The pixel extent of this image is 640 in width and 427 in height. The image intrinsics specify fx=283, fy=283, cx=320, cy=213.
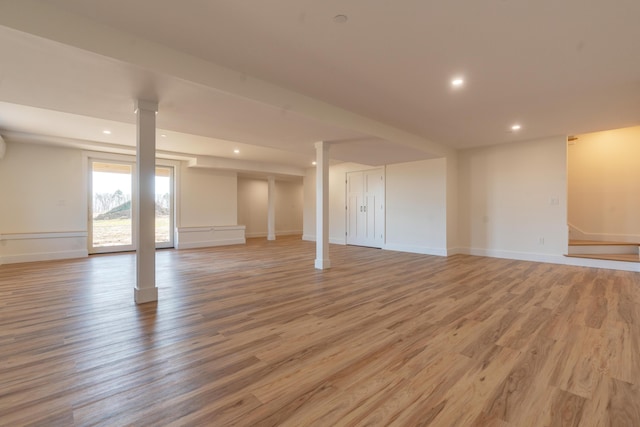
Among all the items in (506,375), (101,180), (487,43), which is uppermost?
(487,43)

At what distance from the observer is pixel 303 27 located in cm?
234

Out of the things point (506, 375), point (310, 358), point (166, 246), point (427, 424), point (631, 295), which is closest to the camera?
point (427, 424)

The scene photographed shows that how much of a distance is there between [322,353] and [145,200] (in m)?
2.62

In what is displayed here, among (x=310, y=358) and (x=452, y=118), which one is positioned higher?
(x=452, y=118)

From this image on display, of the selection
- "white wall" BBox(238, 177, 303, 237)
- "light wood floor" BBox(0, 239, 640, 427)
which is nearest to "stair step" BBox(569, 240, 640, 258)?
"light wood floor" BBox(0, 239, 640, 427)

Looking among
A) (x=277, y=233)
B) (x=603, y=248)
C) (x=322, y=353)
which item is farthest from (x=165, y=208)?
(x=603, y=248)

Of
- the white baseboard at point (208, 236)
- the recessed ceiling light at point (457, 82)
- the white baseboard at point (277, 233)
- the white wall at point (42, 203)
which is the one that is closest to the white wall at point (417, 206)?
the recessed ceiling light at point (457, 82)

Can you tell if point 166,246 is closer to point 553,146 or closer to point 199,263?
point 199,263

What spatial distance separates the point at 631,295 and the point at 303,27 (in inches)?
196

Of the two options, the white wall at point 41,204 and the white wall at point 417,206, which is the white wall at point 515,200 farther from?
the white wall at point 41,204

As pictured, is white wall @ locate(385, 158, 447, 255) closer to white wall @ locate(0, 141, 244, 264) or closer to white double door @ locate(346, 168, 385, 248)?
white double door @ locate(346, 168, 385, 248)

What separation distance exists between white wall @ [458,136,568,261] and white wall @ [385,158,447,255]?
0.76m

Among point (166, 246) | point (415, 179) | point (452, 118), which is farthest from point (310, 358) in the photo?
point (166, 246)

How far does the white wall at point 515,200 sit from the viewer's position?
573cm
